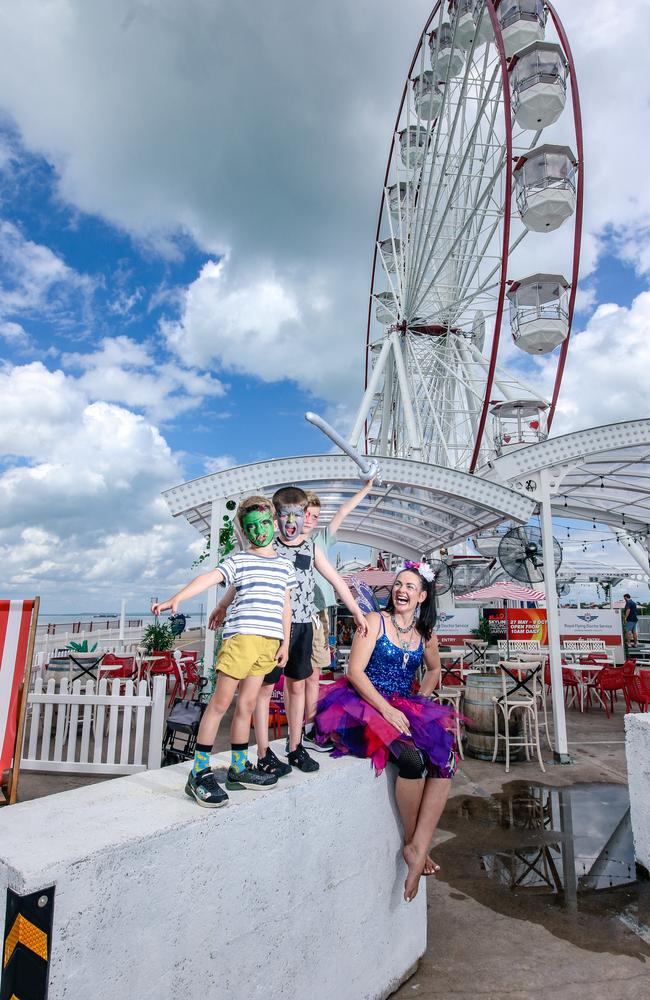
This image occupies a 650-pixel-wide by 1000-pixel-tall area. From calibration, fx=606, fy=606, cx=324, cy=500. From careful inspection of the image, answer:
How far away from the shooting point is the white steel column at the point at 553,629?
20.8ft

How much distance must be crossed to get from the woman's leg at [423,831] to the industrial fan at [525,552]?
227 inches

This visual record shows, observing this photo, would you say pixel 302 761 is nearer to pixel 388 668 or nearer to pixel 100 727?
pixel 388 668

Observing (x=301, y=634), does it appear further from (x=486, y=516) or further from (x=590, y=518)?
(x=590, y=518)

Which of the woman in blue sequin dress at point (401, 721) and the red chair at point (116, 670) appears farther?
the red chair at point (116, 670)

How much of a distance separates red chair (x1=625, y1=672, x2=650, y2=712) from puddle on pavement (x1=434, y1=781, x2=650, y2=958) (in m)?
2.60

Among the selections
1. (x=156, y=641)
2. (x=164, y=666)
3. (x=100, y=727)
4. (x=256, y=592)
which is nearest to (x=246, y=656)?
(x=256, y=592)

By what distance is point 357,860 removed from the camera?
235cm

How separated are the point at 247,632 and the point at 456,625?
47.1 ft

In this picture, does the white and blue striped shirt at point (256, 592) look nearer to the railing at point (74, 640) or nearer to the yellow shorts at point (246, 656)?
the yellow shorts at point (246, 656)

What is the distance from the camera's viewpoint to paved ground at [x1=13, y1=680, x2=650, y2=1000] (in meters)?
2.58

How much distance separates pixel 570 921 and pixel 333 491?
5.66 meters

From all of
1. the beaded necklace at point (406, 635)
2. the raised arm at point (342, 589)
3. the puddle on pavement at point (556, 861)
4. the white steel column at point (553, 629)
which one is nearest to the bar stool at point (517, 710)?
the white steel column at point (553, 629)

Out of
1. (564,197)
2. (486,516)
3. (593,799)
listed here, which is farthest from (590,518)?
(593,799)


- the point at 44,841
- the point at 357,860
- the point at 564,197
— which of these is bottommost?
the point at 357,860
